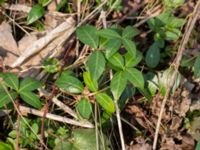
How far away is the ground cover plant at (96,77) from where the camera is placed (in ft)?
5.71

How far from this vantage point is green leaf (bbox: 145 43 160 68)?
2.09 metres

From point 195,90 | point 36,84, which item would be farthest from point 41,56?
point 195,90

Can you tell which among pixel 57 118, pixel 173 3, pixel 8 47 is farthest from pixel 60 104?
pixel 173 3

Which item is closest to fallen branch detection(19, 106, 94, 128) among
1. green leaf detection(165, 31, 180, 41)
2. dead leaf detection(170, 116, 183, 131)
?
dead leaf detection(170, 116, 183, 131)

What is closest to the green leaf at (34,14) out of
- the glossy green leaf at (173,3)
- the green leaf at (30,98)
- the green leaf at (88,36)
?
the green leaf at (88,36)

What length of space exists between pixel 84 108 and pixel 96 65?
0.64 feet

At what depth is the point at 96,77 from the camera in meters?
1.66

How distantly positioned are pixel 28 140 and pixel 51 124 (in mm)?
137

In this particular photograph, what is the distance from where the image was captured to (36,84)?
1.75m

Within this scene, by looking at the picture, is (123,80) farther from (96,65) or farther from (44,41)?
(44,41)

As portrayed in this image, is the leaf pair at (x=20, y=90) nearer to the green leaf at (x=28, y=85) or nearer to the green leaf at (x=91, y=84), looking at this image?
the green leaf at (x=28, y=85)

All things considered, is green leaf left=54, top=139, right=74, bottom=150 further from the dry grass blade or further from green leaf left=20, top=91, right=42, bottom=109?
the dry grass blade

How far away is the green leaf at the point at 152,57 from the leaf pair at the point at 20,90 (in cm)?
62

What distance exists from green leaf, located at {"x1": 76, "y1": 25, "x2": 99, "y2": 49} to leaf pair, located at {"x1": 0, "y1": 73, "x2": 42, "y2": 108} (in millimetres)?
274
